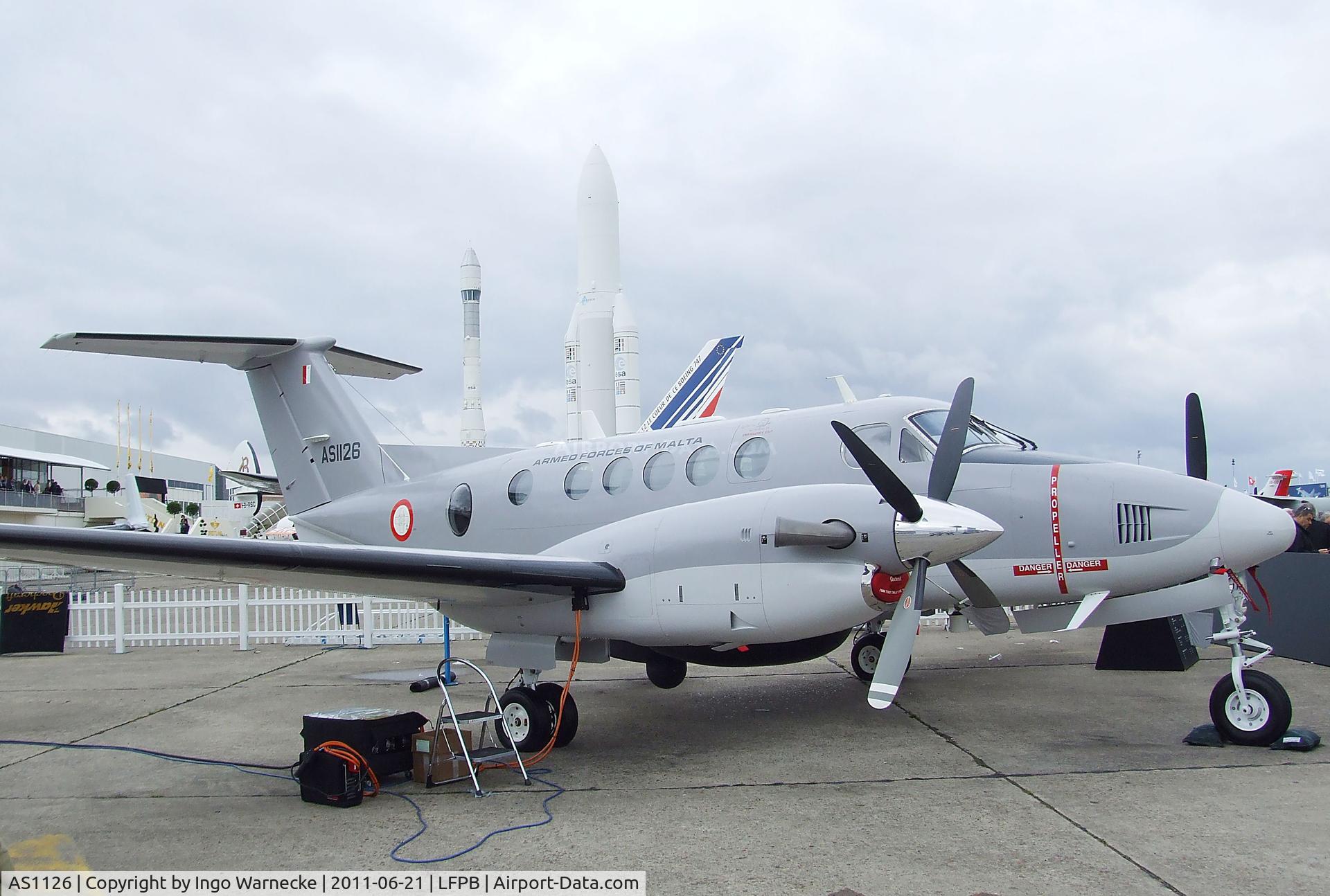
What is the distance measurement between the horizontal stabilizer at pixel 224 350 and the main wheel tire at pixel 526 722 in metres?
5.94

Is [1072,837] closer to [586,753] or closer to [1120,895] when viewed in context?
[1120,895]

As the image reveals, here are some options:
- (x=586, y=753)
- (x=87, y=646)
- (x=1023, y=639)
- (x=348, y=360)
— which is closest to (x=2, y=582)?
(x=87, y=646)

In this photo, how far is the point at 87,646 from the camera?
16.0 m

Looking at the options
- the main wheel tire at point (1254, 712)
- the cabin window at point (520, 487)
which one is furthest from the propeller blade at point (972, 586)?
the cabin window at point (520, 487)

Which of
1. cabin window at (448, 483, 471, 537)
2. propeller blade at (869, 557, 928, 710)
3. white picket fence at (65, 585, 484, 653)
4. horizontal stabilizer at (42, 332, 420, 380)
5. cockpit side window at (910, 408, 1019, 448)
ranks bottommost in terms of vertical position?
white picket fence at (65, 585, 484, 653)

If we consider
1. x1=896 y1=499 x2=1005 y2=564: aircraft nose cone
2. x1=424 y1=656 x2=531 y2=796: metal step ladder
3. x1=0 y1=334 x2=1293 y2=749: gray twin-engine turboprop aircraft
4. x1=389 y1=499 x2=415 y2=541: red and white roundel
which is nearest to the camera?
x1=896 y1=499 x2=1005 y2=564: aircraft nose cone

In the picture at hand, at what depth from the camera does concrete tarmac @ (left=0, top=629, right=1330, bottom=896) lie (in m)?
4.93

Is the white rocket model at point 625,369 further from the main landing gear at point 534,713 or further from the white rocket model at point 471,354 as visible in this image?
the main landing gear at point 534,713

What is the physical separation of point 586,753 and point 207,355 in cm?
703

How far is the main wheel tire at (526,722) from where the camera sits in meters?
7.67

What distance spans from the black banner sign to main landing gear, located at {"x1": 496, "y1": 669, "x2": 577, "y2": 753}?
11317mm

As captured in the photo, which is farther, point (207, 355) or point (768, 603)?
point (207, 355)

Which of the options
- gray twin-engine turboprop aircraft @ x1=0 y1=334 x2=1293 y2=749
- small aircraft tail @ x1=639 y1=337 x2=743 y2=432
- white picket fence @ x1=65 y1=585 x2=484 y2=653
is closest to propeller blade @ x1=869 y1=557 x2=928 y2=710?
gray twin-engine turboprop aircraft @ x1=0 y1=334 x2=1293 y2=749

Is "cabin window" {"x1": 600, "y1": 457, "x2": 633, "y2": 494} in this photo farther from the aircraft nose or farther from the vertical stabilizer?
the aircraft nose
